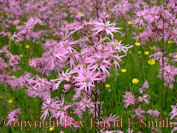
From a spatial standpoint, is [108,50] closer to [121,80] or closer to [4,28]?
[121,80]

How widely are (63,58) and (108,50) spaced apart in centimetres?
33

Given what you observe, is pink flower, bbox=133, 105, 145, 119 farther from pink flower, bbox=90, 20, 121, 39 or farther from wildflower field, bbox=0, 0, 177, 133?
pink flower, bbox=90, 20, 121, 39

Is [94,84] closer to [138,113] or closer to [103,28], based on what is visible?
[103,28]

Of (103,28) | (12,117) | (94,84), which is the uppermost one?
(103,28)

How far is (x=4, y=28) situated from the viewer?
5477 millimetres

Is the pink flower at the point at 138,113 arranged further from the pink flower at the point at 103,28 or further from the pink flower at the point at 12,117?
the pink flower at the point at 12,117

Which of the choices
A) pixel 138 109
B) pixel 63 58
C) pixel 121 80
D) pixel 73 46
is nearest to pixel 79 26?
pixel 73 46

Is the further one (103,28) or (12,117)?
(12,117)

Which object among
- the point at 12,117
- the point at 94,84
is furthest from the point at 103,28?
the point at 12,117

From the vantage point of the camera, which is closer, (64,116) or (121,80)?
(64,116)

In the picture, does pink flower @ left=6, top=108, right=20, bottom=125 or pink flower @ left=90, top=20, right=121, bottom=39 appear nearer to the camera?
pink flower @ left=90, top=20, right=121, bottom=39

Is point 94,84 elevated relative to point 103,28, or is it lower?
lower

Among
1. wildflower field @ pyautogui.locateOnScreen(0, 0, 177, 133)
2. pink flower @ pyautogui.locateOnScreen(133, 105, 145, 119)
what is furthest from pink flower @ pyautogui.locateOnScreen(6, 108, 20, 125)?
pink flower @ pyautogui.locateOnScreen(133, 105, 145, 119)

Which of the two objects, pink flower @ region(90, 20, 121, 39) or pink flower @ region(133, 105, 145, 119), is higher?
pink flower @ region(90, 20, 121, 39)
